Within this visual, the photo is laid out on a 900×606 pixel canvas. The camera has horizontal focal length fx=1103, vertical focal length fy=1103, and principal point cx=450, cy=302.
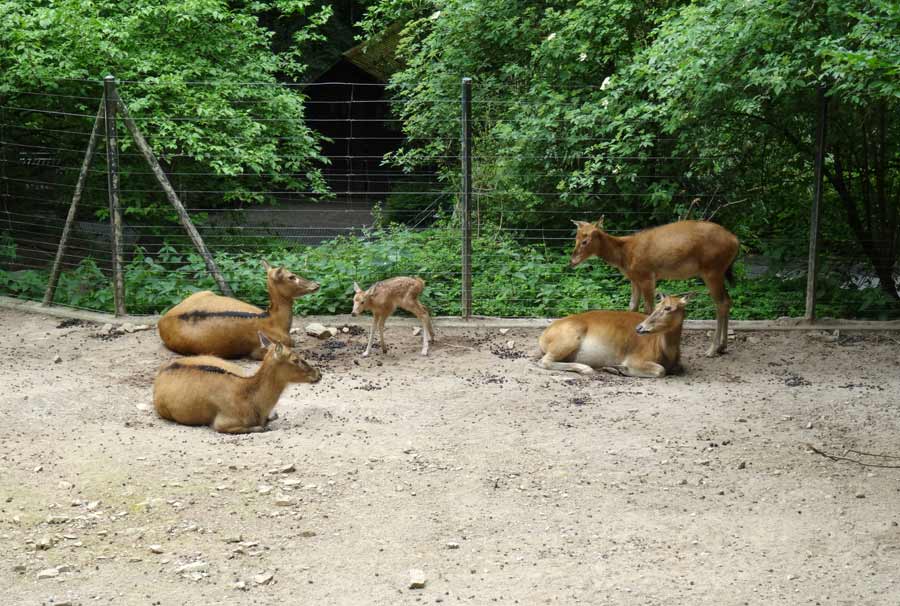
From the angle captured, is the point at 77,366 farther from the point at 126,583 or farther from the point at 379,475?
the point at 126,583

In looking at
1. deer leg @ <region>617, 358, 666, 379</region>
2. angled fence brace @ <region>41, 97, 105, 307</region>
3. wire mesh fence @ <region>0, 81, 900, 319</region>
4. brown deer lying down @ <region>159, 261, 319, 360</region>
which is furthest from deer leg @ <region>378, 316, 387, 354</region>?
angled fence brace @ <region>41, 97, 105, 307</region>

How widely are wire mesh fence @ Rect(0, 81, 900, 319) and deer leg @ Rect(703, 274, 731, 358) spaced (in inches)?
52.4

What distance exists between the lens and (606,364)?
9.34 m

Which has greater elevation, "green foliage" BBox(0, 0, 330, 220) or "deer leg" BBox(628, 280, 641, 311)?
"green foliage" BBox(0, 0, 330, 220)

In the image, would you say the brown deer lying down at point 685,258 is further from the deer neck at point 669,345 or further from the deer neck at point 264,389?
the deer neck at point 264,389

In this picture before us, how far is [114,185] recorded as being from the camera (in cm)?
1078

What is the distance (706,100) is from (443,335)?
10.5 ft

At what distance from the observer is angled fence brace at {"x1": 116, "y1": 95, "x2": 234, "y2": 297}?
10.7 meters

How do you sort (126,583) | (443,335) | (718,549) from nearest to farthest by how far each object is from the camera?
(126,583), (718,549), (443,335)

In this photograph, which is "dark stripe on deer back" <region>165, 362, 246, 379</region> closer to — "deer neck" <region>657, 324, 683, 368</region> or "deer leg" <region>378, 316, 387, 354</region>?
"deer leg" <region>378, 316, 387, 354</region>

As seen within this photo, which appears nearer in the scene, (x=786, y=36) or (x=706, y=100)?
(x=786, y=36)

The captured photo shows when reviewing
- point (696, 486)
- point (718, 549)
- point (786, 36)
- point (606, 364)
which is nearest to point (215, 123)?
point (606, 364)

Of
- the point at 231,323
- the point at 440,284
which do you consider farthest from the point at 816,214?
the point at 231,323

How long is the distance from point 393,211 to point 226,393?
5.15m
